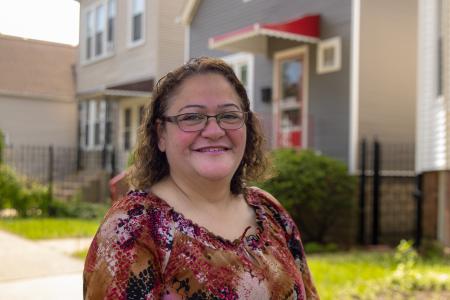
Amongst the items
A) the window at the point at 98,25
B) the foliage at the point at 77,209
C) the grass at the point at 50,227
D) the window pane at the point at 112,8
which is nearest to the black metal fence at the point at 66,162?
the window at the point at 98,25

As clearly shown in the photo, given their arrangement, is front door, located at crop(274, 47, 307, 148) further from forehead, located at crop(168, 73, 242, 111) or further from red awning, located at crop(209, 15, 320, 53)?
forehead, located at crop(168, 73, 242, 111)

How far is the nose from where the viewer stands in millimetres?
1664

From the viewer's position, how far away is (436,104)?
25.3 ft

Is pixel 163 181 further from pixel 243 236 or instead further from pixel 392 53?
pixel 392 53

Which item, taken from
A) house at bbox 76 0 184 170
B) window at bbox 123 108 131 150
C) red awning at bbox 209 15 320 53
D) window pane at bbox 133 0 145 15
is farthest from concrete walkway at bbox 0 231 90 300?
red awning at bbox 209 15 320 53

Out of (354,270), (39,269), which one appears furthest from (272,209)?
(39,269)

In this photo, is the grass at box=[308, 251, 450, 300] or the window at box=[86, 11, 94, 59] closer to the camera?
the window at box=[86, 11, 94, 59]

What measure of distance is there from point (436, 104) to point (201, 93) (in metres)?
6.73

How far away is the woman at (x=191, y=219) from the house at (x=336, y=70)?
23.8ft

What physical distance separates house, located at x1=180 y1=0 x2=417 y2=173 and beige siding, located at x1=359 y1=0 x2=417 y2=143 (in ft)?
0.05

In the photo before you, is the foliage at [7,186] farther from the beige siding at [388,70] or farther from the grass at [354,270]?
the beige siding at [388,70]

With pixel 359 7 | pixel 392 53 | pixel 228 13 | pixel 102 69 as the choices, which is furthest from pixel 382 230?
pixel 102 69

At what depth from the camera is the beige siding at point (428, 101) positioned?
765 cm

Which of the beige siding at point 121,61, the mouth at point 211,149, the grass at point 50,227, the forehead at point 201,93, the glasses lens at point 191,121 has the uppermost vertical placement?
the beige siding at point 121,61
